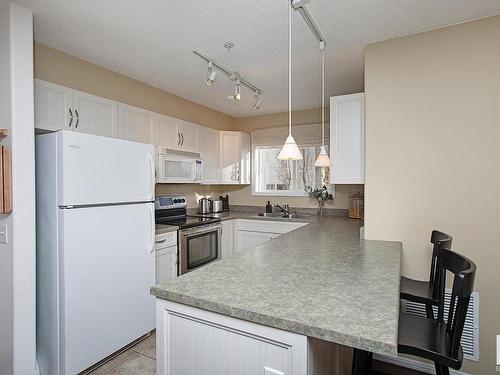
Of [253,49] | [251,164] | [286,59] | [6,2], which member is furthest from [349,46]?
[251,164]

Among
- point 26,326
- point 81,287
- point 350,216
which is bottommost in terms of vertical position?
point 26,326

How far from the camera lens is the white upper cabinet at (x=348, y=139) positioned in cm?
248

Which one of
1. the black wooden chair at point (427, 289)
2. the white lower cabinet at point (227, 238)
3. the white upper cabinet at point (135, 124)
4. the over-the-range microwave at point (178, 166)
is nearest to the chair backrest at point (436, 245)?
the black wooden chair at point (427, 289)

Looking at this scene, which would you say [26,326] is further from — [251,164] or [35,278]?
[251,164]

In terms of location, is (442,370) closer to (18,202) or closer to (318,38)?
(318,38)

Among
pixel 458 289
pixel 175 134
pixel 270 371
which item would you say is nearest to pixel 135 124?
pixel 175 134

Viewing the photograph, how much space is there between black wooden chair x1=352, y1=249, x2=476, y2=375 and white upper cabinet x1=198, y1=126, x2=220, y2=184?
3013mm

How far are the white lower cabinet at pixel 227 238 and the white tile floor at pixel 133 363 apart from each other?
5.10ft

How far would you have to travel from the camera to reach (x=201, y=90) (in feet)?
11.0

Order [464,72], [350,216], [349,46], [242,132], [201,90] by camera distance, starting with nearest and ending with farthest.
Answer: [464,72] < [349,46] < [201,90] < [350,216] < [242,132]

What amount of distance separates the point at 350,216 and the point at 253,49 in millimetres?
2440

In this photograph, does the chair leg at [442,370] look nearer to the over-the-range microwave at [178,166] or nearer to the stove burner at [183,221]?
the stove burner at [183,221]

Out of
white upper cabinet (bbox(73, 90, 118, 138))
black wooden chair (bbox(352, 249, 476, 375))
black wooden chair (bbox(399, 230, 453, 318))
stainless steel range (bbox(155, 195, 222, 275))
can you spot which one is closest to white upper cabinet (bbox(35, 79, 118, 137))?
white upper cabinet (bbox(73, 90, 118, 138))

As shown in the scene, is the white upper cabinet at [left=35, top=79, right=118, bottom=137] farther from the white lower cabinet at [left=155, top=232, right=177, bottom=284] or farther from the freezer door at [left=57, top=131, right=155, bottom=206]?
the white lower cabinet at [left=155, top=232, right=177, bottom=284]
